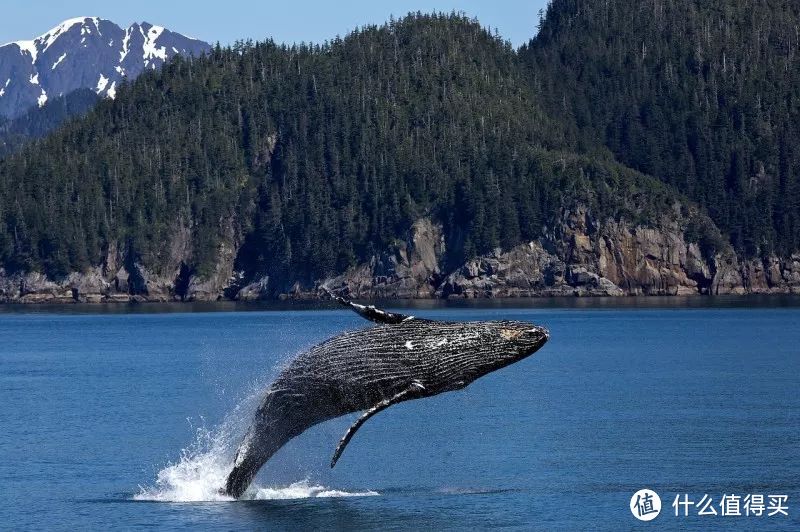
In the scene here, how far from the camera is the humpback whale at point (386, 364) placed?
23531 mm

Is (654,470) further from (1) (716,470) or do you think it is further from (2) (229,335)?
(2) (229,335)

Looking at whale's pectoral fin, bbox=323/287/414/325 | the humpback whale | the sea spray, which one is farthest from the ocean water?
whale's pectoral fin, bbox=323/287/414/325

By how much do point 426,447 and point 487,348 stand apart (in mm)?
21751

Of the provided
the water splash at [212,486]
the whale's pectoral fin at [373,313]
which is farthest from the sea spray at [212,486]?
the whale's pectoral fin at [373,313]

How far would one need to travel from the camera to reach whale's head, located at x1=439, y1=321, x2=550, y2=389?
2328 cm

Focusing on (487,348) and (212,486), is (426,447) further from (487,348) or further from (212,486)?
(487,348)

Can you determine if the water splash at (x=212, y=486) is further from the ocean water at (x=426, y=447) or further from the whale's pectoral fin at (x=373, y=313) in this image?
the whale's pectoral fin at (x=373, y=313)

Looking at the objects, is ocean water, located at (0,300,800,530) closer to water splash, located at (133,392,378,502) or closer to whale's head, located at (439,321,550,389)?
water splash, located at (133,392,378,502)

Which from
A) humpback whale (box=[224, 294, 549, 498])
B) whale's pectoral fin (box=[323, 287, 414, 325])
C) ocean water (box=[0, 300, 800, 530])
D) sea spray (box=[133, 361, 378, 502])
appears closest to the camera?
whale's pectoral fin (box=[323, 287, 414, 325])

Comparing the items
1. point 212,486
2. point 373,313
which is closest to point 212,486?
point 212,486

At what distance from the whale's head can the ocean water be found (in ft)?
14.1

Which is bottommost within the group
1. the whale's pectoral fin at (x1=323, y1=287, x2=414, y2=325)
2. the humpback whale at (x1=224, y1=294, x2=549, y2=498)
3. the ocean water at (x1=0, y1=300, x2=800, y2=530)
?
the ocean water at (x1=0, y1=300, x2=800, y2=530)

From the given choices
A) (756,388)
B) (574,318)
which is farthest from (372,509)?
(574,318)

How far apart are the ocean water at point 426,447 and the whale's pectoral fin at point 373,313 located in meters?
3.65
